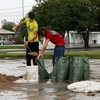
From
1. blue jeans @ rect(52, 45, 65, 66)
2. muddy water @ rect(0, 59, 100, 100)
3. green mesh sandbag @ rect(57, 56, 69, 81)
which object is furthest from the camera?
blue jeans @ rect(52, 45, 65, 66)

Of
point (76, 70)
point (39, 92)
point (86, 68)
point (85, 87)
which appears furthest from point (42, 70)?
point (85, 87)

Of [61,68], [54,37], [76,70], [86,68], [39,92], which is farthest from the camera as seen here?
[54,37]

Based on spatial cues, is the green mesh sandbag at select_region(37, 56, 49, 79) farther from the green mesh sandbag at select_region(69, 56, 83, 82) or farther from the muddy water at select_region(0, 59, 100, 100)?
the green mesh sandbag at select_region(69, 56, 83, 82)

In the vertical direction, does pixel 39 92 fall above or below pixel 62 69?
below

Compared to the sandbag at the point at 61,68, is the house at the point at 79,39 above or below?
below

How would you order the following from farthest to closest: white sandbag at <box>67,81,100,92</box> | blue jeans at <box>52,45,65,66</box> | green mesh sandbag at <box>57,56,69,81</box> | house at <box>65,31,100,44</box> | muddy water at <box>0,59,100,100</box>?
house at <box>65,31,100,44</box> → blue jeans at <box>52,45,65,66</box> → green mesh sandbag at <box>57,56,69,81</box> → white sandbag at <box>67,81,100,92</box> → muddy water at <box>0,59,100,100</box>

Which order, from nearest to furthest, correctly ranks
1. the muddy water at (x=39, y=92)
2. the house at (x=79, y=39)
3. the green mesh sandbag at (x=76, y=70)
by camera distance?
the muddy water at (x=39, y=92) → the green mesh sandbag at (x=76, y=70) → the house at (x=79, y=39)

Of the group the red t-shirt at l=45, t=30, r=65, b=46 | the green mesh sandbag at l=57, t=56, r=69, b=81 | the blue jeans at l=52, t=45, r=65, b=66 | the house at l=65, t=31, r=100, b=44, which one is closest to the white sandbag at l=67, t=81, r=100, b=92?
the green mesh sandbag at l=57, t=56, r=69, b=81

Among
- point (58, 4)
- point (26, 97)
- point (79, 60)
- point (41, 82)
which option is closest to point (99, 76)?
point (79, 60)

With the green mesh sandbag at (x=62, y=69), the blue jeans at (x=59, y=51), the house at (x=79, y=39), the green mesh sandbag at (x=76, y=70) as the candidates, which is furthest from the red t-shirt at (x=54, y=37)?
the house at (x=79, y=39)

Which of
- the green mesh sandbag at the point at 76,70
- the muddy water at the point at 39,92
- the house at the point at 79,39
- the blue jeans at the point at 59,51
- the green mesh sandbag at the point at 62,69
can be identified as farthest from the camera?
the house at the point at 79,39

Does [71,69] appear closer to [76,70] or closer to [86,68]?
[76,70]

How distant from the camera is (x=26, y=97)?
7699 mm

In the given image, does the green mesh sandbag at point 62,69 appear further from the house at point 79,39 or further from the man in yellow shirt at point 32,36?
the house at point 79,39
